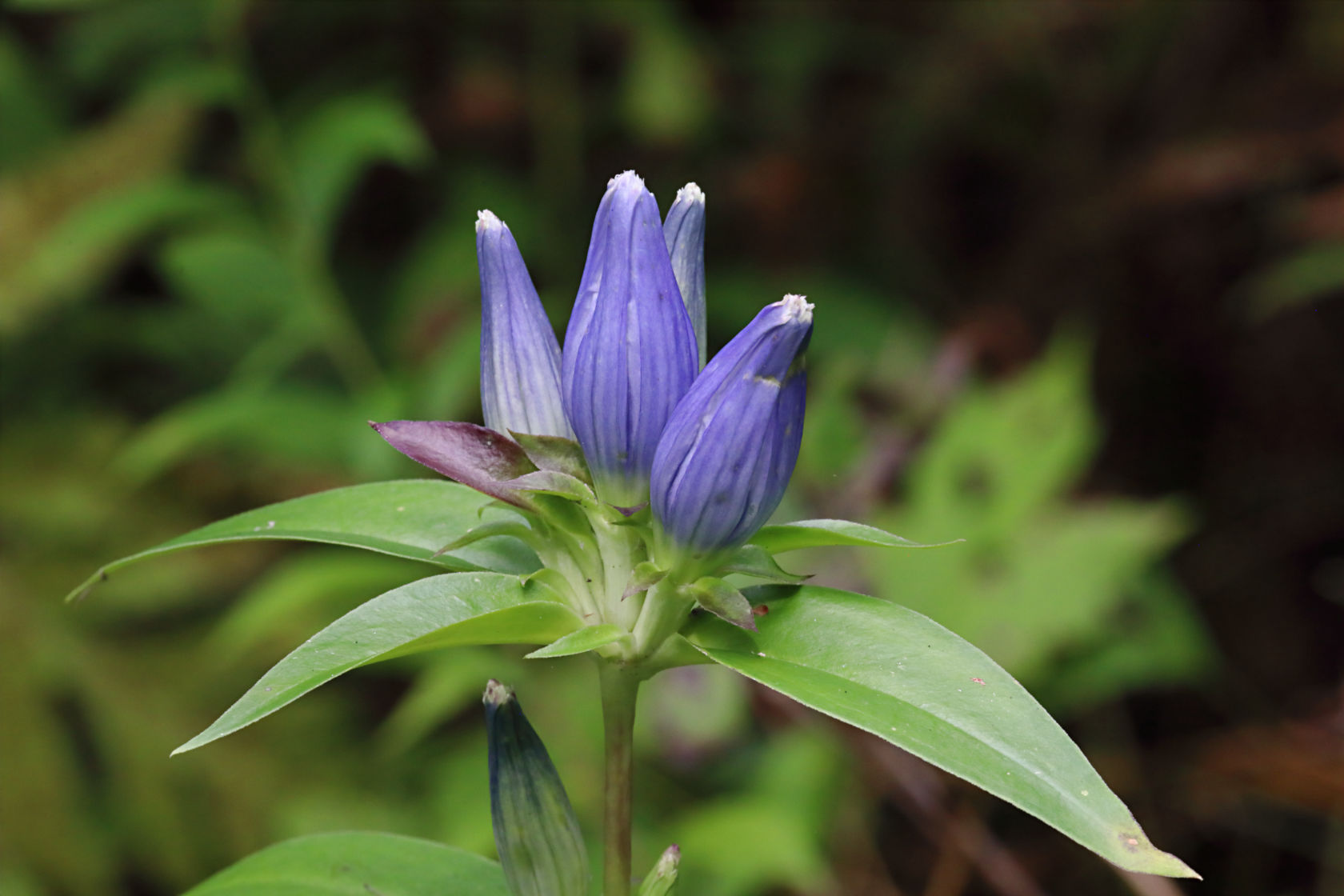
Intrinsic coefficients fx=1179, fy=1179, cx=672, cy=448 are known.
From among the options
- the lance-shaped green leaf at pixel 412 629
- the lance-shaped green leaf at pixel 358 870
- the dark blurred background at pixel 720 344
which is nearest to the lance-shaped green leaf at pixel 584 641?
the lance-shaped green leaf at pixel 412 629

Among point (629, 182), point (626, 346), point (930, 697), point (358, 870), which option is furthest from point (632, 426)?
point (358, 870)

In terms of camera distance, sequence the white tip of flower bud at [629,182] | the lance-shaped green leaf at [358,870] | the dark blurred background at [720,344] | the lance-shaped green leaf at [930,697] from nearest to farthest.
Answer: the lance-shaped green leaf at [930,697], the white tip of flower bud at [629,182], the lance-shaped green leaf at [358,870], the dark blurred background at [720,344]

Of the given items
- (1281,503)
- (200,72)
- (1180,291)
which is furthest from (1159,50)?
(200,72)

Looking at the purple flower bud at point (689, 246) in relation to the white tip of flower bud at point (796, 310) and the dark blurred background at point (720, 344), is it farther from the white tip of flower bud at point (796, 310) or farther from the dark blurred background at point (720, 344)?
the dark blurred background at point (720, 344)

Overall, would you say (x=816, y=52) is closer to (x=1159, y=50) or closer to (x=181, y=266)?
(x=1159, y=50)

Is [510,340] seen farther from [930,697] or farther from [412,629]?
[930,697]

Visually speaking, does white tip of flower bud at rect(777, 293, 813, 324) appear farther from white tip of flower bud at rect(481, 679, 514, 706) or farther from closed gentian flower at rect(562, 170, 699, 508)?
white tip of flower bud at rect(481, 679, 514, 706)

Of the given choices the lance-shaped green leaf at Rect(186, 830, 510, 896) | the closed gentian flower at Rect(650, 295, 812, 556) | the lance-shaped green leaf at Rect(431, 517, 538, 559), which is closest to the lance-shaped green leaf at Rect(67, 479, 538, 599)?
the lance-shaped green leaf at Rect(431, 517, 538, 559)
